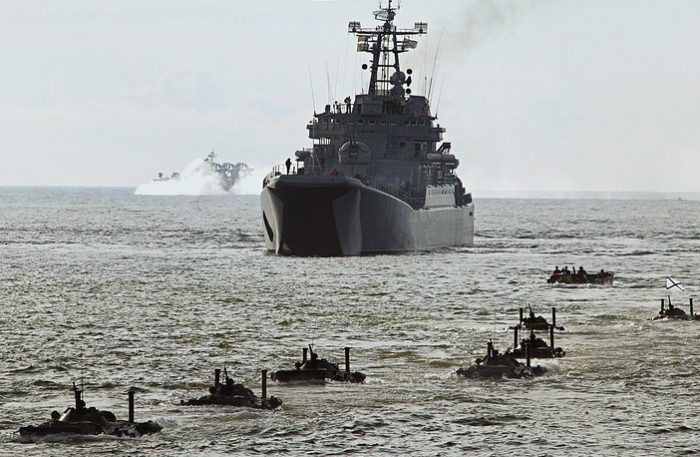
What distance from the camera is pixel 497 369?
3825 centimetres

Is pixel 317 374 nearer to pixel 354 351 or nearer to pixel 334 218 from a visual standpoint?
pixel 354 351

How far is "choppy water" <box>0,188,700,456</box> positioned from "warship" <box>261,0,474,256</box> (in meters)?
2.21

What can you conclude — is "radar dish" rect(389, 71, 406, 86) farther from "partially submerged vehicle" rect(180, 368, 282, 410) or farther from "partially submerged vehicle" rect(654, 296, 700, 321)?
"partially submerged vehicle" rect(180, 368, 282, 410)

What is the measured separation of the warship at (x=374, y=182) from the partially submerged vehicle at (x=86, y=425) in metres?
50.6

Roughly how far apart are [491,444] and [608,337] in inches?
757

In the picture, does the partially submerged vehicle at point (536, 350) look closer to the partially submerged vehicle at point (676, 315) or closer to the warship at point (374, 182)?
the partially submerged vehicle at point (676, 315)

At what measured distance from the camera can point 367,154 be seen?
298 feet

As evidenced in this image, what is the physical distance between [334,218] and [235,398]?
4939 cm

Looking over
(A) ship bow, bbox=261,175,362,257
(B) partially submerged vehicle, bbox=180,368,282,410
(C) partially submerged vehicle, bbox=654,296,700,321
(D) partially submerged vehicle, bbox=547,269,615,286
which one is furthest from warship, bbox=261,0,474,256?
(B) partially submerged vehicle, bbox=180,368,282,410

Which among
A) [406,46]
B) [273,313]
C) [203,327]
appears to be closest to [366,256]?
[406,46]

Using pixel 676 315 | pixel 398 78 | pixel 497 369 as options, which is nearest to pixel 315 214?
pixel 398 78

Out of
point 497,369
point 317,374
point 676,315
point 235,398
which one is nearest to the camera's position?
point 235,398

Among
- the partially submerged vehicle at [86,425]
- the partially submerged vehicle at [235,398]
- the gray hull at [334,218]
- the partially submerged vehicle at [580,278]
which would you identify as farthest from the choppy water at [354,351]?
the gray hull at [334,218]

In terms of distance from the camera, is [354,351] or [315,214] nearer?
[354,351]
